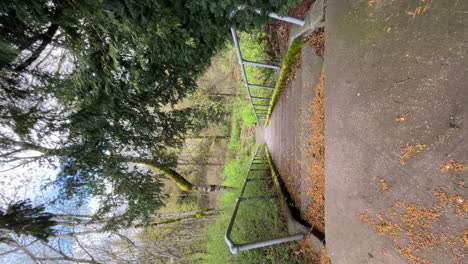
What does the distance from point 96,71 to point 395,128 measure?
3329 millimetres

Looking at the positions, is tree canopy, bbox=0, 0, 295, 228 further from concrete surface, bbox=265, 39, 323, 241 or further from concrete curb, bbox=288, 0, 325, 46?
concrete surface, bbox=265, 39, 323, 241

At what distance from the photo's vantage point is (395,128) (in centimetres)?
184

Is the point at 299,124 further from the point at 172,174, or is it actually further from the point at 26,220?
the point at 26,220

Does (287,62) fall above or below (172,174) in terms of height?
above

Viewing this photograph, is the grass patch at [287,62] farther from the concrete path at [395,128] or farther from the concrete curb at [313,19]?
the concrete path at [395,128]

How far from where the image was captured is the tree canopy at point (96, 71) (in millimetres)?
2312

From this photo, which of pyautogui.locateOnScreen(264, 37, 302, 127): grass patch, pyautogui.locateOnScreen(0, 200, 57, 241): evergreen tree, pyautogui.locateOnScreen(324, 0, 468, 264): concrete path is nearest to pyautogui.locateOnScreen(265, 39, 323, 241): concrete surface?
pyautogui.locateOnScreen(264, 37, 302, 127): grass patch

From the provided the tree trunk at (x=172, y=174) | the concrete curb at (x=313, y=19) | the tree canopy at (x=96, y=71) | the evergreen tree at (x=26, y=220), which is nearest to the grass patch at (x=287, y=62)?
the concrete curb at (x=313, y=19)

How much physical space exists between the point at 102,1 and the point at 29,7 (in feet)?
2.10

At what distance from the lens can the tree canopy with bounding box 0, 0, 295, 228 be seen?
231 centimetres

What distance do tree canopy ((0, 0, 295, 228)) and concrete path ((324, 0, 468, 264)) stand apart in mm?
929

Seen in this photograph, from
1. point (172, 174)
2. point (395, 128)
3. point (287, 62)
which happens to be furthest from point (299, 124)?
point (172, 174)

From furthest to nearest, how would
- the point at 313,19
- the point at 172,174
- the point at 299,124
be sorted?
the point at 172,174 → the point at 299,124 → the point at 313,19

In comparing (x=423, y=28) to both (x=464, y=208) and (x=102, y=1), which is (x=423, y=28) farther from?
(x=102, y=1)
